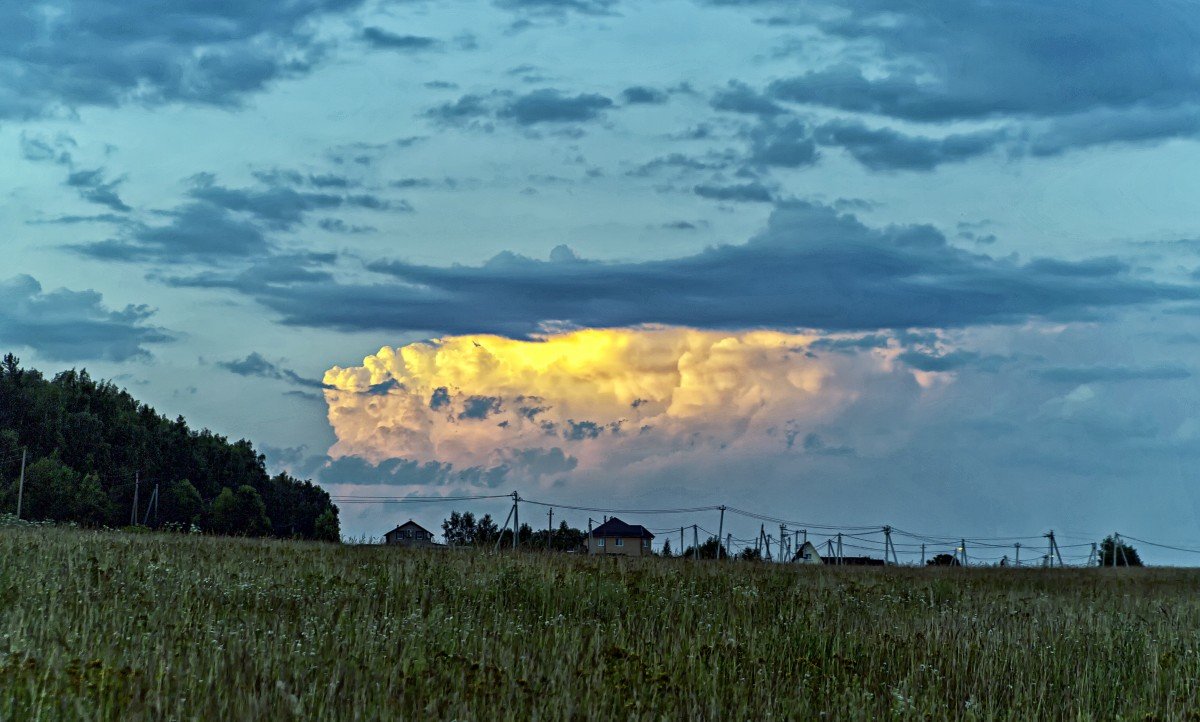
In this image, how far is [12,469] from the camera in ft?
285

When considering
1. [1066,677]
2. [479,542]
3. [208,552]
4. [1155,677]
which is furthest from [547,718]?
[479,542]

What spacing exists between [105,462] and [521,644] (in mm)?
97799

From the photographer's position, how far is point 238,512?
10194 cm

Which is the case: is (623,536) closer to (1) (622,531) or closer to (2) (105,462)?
(1) (622,531)

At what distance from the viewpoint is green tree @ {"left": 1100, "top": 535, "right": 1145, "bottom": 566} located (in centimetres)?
5214

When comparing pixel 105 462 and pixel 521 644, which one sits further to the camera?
pixel 105 462

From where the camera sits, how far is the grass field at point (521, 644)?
23.1 ft

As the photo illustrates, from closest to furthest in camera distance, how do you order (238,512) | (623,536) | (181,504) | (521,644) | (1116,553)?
(521,644) → (1116,553) → (181,504) → (238,512) → (623,536)

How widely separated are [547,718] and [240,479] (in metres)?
117

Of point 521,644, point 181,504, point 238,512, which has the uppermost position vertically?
point 181,504

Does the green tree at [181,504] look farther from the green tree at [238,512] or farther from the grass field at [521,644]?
the grass field at [521,644]

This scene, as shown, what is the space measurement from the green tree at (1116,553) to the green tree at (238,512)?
2709 inches

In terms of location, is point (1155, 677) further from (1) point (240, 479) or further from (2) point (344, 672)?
(1) point (240, 479)

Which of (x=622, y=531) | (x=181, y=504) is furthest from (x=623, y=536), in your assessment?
(x=181, y=504)
